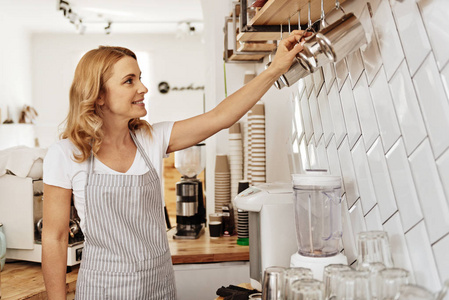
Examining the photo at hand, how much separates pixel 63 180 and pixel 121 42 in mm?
7297

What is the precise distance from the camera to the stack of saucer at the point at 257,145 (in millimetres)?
2520

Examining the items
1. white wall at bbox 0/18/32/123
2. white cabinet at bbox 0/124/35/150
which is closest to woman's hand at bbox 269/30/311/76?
white cabinet at bbox 0/124/35/150

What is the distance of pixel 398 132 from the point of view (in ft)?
3.76

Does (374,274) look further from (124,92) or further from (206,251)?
(206,251)

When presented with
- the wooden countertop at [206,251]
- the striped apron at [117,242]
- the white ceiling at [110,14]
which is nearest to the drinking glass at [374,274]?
the striped apron at [117,242]

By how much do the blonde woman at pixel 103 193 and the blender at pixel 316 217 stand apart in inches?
16.0

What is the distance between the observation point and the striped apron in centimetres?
169

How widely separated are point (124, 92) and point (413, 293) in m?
1.16

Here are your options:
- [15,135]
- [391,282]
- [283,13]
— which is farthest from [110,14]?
[391,282]

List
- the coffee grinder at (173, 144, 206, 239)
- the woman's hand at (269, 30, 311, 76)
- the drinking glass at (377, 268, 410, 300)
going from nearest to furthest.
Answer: the drinking glass at (377, 268, 410, 300)
the woman's hand at (269, 30, 311, 76)
the coffee grinder at (173, 144, 206, 239)

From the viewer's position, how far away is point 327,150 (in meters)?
1.62

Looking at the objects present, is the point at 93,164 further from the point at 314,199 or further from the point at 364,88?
the point at 364,88

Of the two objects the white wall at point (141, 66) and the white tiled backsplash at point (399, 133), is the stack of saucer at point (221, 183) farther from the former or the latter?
the white wall at point (141, 66)

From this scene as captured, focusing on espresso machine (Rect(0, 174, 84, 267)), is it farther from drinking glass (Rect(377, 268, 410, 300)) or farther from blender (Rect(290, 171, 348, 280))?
drinking glass (Rect(377, 268, 410, 300))
